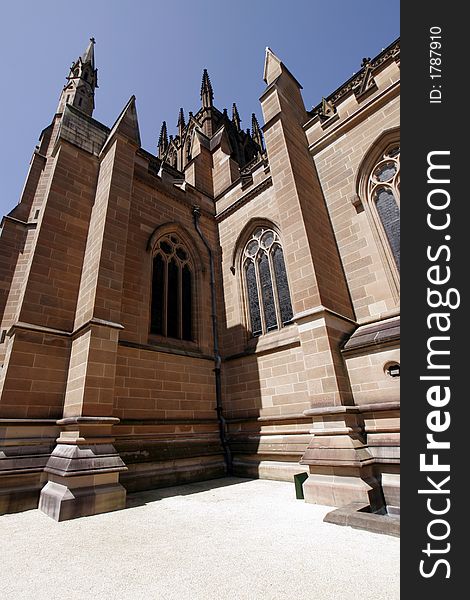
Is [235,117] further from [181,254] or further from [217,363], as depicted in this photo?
[217,363]

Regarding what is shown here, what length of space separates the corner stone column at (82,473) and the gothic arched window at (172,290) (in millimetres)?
3367

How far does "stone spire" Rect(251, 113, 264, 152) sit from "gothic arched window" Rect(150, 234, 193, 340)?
17.1m

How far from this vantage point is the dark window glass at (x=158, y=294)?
8328 mm

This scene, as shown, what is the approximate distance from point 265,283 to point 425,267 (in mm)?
6627

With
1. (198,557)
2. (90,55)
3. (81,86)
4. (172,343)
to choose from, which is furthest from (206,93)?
(198,557)

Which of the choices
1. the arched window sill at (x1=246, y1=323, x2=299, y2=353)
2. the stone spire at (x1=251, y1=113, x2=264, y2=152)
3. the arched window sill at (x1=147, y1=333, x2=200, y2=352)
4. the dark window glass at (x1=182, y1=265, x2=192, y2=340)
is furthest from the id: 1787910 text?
the stone spire at (x1=251, y1=113, x2=264, y2=152)

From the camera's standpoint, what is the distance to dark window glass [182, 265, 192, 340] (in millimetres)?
Result: 9031

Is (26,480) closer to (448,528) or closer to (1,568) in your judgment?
(1,568)

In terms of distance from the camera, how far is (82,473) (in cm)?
462

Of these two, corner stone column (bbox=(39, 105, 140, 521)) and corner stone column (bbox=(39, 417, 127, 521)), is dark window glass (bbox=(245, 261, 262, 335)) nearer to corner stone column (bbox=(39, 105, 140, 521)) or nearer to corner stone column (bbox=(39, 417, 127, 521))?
corner stone column (bbox=(39, 105, 140, 521))

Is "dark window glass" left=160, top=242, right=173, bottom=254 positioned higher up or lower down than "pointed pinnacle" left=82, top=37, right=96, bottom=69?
lower down

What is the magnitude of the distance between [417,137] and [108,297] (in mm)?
5742

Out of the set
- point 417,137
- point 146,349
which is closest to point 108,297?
point 146,349

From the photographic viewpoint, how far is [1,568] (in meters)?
2.72
